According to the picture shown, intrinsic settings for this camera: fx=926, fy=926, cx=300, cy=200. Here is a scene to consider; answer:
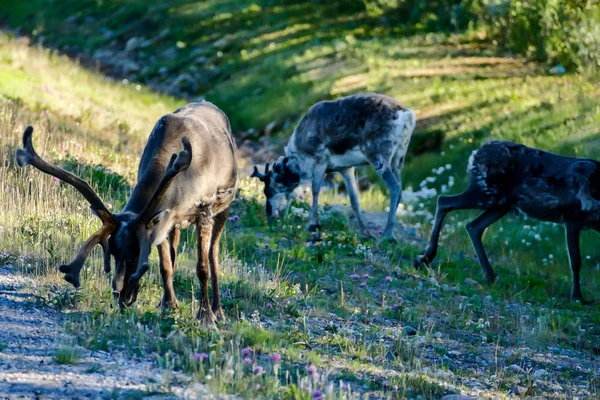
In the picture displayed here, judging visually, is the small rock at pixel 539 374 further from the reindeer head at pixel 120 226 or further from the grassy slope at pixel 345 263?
the reindeer head at pixel 120 226

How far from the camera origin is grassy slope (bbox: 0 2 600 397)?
7.74 metres

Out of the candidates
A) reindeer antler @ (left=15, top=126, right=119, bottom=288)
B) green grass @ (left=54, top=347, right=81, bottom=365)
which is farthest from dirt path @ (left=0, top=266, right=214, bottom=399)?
reindeer antler @ (left=15, top=126, right=119, bottom=288)

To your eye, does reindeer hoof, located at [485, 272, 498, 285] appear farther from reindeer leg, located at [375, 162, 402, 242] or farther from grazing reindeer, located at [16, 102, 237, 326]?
grazing reindeer, located at [16, 102, 237, 326]

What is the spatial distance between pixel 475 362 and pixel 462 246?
569 cm

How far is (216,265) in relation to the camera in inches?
344

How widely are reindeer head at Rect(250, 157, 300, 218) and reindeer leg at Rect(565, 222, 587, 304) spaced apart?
454 centimetres

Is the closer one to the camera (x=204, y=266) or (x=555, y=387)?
(x=555, y=387)

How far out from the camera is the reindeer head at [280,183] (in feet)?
48.1

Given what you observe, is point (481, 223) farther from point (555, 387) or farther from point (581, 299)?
point (555, 387)

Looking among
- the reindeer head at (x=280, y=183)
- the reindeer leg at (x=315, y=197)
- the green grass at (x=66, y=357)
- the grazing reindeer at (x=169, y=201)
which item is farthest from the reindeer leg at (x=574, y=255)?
the green grass at (x=66, y=357)

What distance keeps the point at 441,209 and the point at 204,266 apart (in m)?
5.47

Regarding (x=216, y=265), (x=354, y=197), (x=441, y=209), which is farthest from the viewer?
(x=354, y=197)

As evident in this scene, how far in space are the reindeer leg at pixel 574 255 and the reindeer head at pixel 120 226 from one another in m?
6.53

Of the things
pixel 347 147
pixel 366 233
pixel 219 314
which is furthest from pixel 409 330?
pixel 347 147
